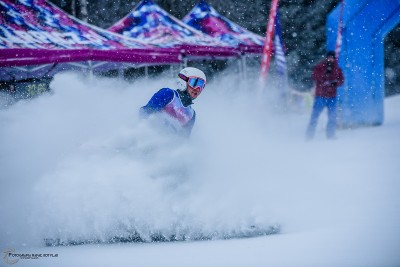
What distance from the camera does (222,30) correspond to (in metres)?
10.5

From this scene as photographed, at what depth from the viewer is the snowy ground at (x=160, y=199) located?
2.70m

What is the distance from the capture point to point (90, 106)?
4.76m

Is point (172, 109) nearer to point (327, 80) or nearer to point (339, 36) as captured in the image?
point (327, 80)

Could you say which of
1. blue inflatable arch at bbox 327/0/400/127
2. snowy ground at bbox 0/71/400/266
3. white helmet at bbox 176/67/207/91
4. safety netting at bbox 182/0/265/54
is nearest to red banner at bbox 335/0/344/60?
blue inflatable arch at bbox 327/0/400/127

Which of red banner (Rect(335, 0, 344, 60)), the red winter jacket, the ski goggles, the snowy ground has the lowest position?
the snowy ground

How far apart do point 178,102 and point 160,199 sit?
36.4 inches

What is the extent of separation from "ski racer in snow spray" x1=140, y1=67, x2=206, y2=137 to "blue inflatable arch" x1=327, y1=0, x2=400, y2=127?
232 inches

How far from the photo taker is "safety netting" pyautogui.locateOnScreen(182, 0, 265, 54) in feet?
33.5

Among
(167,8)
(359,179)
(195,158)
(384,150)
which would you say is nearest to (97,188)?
(195,158)

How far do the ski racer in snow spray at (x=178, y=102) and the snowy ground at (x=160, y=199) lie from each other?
0.54 feet

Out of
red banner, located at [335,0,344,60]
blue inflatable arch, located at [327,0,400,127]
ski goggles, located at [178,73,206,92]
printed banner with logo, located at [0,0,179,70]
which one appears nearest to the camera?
ski goggles, located at [178,73,206,92]

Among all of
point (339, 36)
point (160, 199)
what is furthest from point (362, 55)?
point (160, 199)

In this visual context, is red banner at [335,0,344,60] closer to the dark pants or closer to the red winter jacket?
the red winter jacket

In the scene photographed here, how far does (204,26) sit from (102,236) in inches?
332
